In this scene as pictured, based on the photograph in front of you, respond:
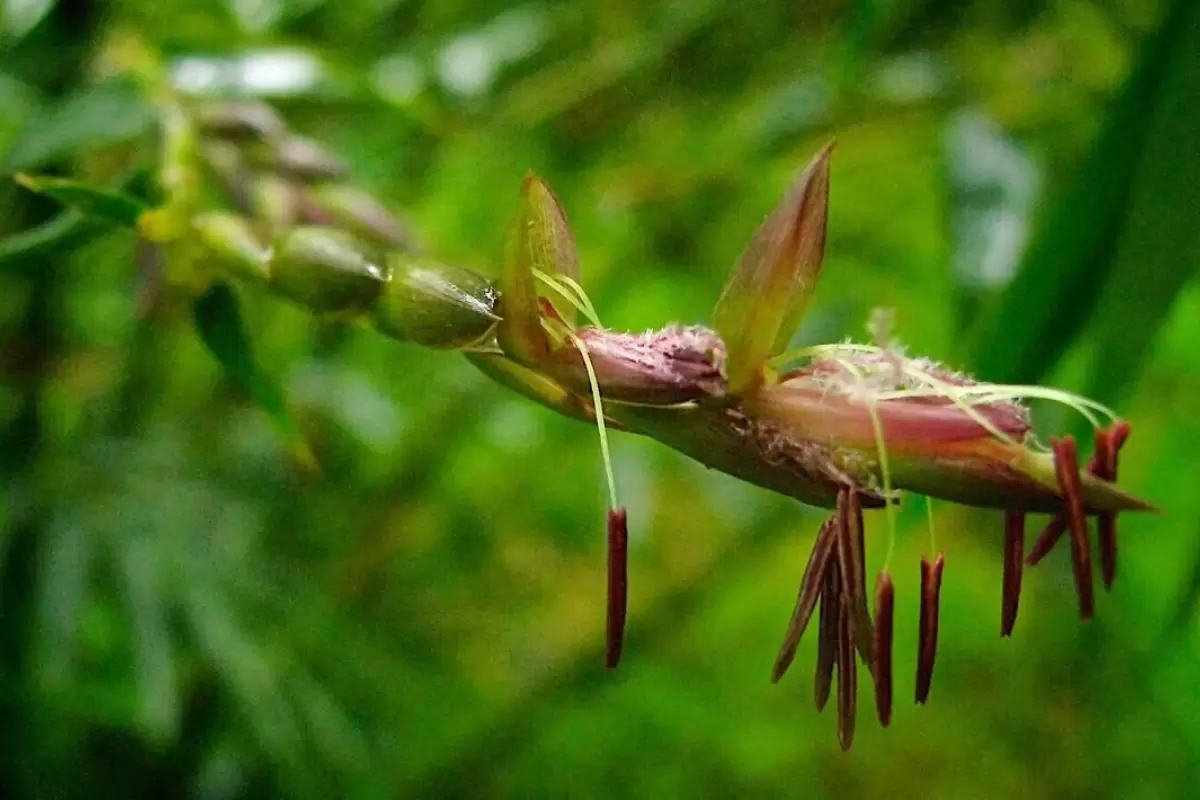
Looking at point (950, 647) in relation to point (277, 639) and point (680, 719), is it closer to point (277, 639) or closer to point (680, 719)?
point (680, 719)

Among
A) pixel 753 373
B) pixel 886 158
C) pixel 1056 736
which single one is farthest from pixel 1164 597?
pixel 753 373

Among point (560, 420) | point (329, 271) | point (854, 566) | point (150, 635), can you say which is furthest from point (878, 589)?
point (560, 420)

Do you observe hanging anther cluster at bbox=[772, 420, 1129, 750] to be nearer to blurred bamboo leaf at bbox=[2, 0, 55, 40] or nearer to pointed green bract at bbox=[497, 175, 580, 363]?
pointed green bract at bbox=[497, 175, 580, 363]

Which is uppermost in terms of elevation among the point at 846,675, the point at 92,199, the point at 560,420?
the point at 92,199

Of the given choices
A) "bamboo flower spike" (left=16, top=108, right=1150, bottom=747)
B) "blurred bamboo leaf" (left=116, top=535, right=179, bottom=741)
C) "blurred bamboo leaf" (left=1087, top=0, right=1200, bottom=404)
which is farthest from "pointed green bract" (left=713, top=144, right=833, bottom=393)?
"blurred bamboo leaf" (left=116, top=535, right=179, bottom=741)

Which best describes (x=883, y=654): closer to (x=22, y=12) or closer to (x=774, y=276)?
(x=774, y=276)

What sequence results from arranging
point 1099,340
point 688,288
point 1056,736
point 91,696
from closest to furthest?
point 1099,340
point 91,696
point 688,288
point 1056,736
